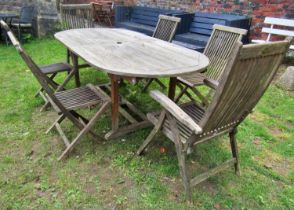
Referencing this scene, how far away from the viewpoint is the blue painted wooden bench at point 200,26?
493 cm

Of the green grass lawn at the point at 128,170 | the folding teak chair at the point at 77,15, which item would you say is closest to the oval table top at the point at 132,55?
the green grass lawn at the point at 128,170

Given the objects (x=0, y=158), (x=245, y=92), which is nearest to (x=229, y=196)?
(x=245, y=92)

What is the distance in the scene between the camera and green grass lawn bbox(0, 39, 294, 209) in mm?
2109

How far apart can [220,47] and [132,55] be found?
1.22 metres

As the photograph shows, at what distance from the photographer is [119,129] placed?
9.24ft

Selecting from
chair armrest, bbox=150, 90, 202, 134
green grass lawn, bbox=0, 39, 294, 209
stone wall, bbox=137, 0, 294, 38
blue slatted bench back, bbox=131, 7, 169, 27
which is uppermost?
stone wall, bbox=137, 0, 294, 38

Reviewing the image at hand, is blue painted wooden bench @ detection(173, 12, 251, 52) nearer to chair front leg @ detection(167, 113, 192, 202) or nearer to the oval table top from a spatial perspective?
the oval table top

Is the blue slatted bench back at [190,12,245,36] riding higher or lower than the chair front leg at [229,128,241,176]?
higher

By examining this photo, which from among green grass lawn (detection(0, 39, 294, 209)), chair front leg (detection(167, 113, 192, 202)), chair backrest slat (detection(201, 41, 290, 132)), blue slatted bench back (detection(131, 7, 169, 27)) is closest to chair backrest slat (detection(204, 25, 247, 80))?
green grass lawn (detection(0, 39, 294, 209))

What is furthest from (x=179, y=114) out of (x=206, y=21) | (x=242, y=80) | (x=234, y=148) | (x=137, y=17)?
(x=137, y=17)

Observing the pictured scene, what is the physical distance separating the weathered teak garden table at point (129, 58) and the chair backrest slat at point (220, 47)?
1.71ft

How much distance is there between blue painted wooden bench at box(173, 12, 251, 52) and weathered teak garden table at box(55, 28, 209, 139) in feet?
6.03

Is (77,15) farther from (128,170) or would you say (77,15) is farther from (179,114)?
(179,114)

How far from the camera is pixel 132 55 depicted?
262cm
